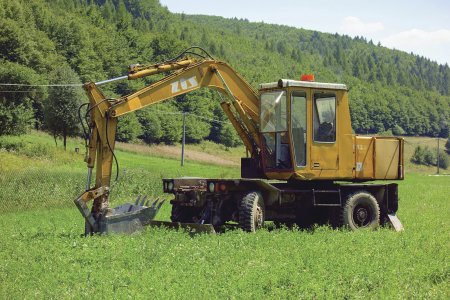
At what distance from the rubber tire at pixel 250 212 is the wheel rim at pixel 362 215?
3076 millimetres

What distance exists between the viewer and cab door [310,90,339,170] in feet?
51.9

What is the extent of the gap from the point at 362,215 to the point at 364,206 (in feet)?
0.84

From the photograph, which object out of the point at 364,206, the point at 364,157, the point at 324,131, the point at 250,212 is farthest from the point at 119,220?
the point at 364,157

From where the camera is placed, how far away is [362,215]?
16.7 metres

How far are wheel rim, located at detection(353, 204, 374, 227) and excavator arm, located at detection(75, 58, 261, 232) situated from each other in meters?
2.84

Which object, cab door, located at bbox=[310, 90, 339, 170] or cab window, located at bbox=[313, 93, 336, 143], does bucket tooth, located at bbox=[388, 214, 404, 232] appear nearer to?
cab door, located at bbox=[310, 90, 339, 170]

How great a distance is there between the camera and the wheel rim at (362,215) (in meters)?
16.7

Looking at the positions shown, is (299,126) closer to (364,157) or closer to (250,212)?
(364,157)

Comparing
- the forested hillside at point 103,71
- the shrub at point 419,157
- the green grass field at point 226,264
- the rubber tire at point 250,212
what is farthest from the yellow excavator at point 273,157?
the shrub at point 419,157

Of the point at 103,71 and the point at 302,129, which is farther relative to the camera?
the point at 103,71

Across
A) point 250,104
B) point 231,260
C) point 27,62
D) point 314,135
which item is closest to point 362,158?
point 314,135

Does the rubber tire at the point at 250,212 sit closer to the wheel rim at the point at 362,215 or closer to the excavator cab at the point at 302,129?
the excavator cab at the point at 302,129

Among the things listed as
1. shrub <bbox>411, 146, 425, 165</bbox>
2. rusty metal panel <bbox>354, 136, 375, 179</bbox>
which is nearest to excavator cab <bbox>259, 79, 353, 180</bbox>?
rusty metal panel <bbox>354, 136, 375, 179</bbox>

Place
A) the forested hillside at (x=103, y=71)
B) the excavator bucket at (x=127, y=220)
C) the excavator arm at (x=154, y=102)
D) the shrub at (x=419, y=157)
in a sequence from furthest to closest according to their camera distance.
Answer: the shrub at (x=419, y=157) < the forested hillside at (x=103, y=71) < the excavator arm at (x=154, y=102) < the excavator bucket at (x=127, y=220)
